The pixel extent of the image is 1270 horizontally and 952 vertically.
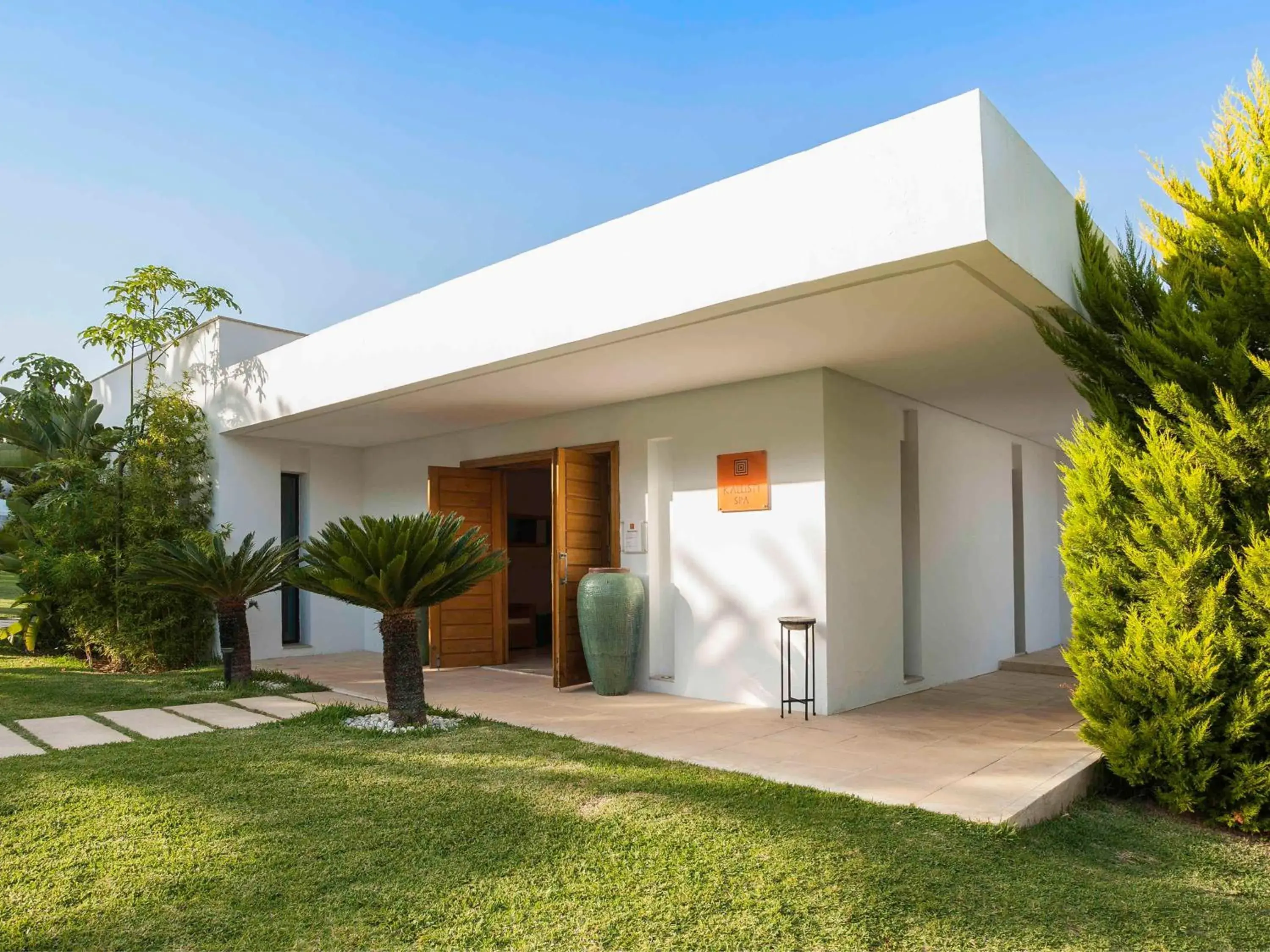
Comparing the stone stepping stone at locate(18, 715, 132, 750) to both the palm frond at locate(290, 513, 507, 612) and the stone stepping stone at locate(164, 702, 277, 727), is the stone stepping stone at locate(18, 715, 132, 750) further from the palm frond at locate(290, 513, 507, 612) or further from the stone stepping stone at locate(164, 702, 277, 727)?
the palm frond at locate(290, 513, 507, 612)

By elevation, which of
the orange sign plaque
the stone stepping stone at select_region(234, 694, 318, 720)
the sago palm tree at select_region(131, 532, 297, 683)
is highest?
the orange sign plaque

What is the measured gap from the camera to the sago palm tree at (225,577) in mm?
7430

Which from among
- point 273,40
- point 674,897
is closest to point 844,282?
point 674,897

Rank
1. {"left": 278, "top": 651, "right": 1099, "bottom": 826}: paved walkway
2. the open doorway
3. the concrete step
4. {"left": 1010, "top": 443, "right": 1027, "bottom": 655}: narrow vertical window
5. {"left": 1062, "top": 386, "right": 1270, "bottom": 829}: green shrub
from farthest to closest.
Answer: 1. the open doorway
2. {"left": 1010, "top": 443, "right": 1027, "bottom": 655}: narrow vertical window
3. the concrete step
4. {"left": 278, "top": 651, "right": 1099, "bottom": 826}: paved walkway
5. {"left": 1062, "top": 386, "right": 1270, "bottom": 829}: green shrub

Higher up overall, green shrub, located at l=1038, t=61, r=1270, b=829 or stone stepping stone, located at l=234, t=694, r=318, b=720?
green shrub, located at l=1038, t=61, r=1270, b=829

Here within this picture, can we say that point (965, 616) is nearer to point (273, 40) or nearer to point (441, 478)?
point (441, 478)

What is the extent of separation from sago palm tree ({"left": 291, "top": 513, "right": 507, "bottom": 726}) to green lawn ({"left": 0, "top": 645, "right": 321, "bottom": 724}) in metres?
2.07

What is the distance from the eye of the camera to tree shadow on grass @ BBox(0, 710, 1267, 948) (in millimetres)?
2750

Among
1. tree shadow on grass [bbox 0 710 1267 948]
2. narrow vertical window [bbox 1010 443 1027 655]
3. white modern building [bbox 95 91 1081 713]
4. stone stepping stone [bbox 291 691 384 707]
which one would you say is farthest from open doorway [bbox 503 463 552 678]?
tree shadow on grass [bbox 0 710 1267 948]

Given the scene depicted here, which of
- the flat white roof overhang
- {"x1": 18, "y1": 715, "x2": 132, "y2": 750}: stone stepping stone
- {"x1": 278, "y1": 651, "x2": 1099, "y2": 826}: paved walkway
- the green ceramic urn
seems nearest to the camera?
the flat white roof overhang

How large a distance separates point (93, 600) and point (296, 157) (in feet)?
19.5

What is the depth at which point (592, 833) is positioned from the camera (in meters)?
3.56

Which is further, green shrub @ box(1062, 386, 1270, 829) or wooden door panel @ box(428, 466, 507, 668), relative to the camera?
wooden door panel @ box(428, 466, 507, 668)

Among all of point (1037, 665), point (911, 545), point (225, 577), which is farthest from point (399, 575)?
point (1037, 665)
